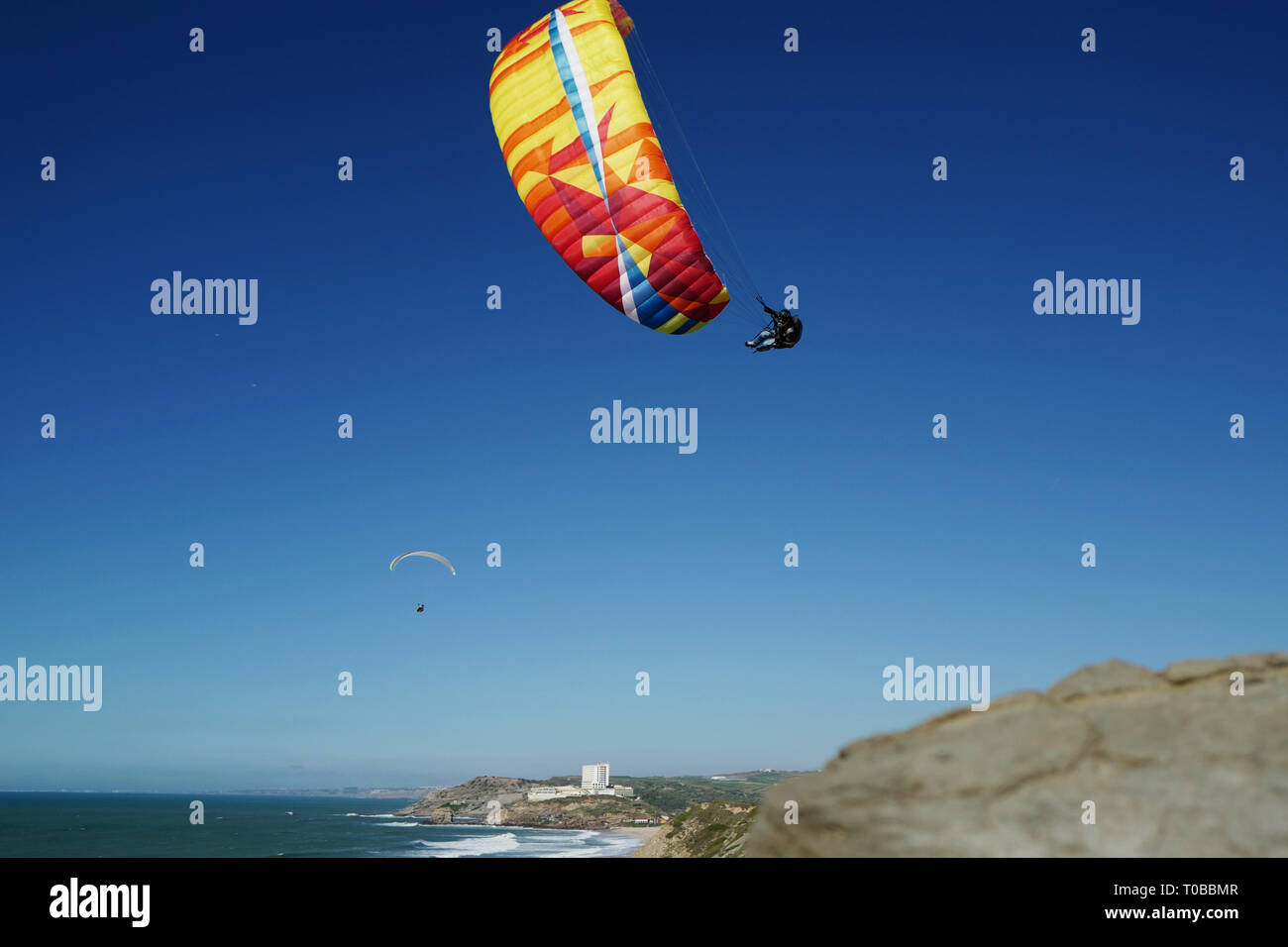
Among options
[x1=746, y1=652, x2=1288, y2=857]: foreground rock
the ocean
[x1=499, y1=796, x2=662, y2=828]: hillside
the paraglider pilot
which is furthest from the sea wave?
[x1=746, y1=652, x2=1288, y2=857]: foreground rock

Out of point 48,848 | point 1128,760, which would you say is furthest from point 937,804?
point 48,848

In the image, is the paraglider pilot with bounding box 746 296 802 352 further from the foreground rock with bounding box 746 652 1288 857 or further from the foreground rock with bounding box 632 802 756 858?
the foreground rock with bounding box 632 802 756 858

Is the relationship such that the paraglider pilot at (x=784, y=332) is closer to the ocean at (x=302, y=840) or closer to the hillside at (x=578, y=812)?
the ocean at (x=302, y=840)

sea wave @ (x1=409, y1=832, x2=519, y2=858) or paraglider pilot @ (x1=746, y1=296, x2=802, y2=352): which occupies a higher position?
paraglider pilot @ (x1=746, y1=296, x2=802, y2=352)

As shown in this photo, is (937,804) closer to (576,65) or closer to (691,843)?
(576,65)
